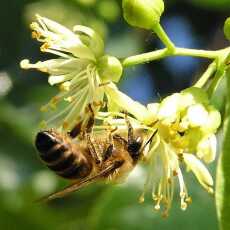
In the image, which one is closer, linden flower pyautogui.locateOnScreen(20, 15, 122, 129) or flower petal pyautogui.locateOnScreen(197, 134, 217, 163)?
flower petal pyautogui.locateOnScreen(197, 134, 217, 163)

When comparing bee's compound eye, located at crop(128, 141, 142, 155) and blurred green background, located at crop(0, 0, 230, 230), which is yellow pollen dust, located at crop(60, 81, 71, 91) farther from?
blurred green background, located at crop(0, 0, 230, 230)

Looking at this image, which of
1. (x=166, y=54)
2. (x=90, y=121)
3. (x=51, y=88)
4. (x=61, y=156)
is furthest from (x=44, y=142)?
(x=51, y=88)

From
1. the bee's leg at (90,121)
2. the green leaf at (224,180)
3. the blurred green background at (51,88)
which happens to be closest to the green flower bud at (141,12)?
the bee's leg at (90,121)

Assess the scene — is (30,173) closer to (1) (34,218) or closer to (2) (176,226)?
(1) (34,218)

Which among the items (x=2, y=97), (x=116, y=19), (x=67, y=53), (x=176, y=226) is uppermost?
(x=116, y=19)

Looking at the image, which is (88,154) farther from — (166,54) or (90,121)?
(166,54)

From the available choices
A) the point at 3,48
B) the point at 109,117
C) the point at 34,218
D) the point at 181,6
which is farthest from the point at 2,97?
the point at 109,117

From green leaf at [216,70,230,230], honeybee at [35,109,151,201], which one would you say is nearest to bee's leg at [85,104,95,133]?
honeybee at [35,109,151,201]

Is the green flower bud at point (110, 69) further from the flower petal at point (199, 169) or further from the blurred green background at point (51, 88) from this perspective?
the blurred green background at point (51, 88)

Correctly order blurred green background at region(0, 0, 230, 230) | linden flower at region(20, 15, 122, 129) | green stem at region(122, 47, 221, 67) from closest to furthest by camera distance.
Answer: green stem at region(122, 47, 221, 67)
linden flower at region(20, 15, 122, 129)
blurred green background at region(0, 0, 230, 230)
